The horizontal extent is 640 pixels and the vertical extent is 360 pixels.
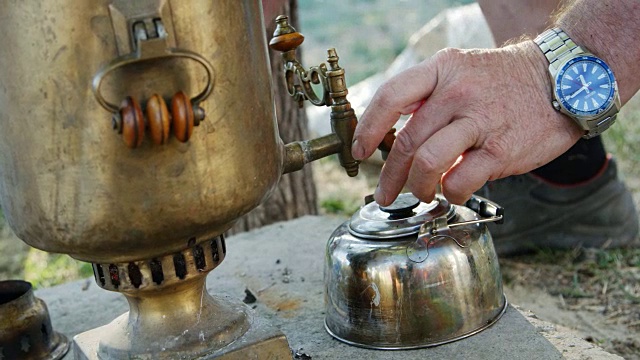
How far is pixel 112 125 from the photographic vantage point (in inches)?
47.2

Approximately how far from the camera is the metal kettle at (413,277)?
5.14 feet

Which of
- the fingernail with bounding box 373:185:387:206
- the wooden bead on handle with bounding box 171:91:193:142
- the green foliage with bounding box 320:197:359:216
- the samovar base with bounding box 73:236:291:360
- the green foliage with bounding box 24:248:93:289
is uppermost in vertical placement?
the wooden bead on handle with bounding box 171:91:193:142

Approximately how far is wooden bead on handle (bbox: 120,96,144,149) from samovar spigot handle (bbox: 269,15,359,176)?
0.44m

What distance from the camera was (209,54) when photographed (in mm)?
1269

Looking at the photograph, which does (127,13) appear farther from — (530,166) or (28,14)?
(530,166)

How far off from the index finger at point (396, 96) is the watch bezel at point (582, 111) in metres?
0.24

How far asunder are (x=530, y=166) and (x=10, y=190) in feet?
3.16

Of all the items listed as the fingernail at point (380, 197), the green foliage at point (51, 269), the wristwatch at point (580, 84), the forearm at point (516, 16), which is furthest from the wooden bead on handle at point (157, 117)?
the green foliage at point (51, 269)

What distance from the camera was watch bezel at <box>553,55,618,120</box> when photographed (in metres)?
1.52

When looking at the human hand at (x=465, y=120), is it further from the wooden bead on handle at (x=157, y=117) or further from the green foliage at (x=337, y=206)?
the green foliage at (x=337, y=206)

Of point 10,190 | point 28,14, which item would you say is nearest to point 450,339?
point 10,190

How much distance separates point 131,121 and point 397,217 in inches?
27.3

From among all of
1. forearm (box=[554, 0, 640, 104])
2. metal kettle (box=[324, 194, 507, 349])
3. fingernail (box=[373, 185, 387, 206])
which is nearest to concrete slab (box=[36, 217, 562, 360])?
metal kettle (box=[324, 194, 507, 349])

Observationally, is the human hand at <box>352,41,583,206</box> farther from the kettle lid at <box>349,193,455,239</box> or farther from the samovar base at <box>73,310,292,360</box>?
the samovar base at <box>73,310,292,360</box>
